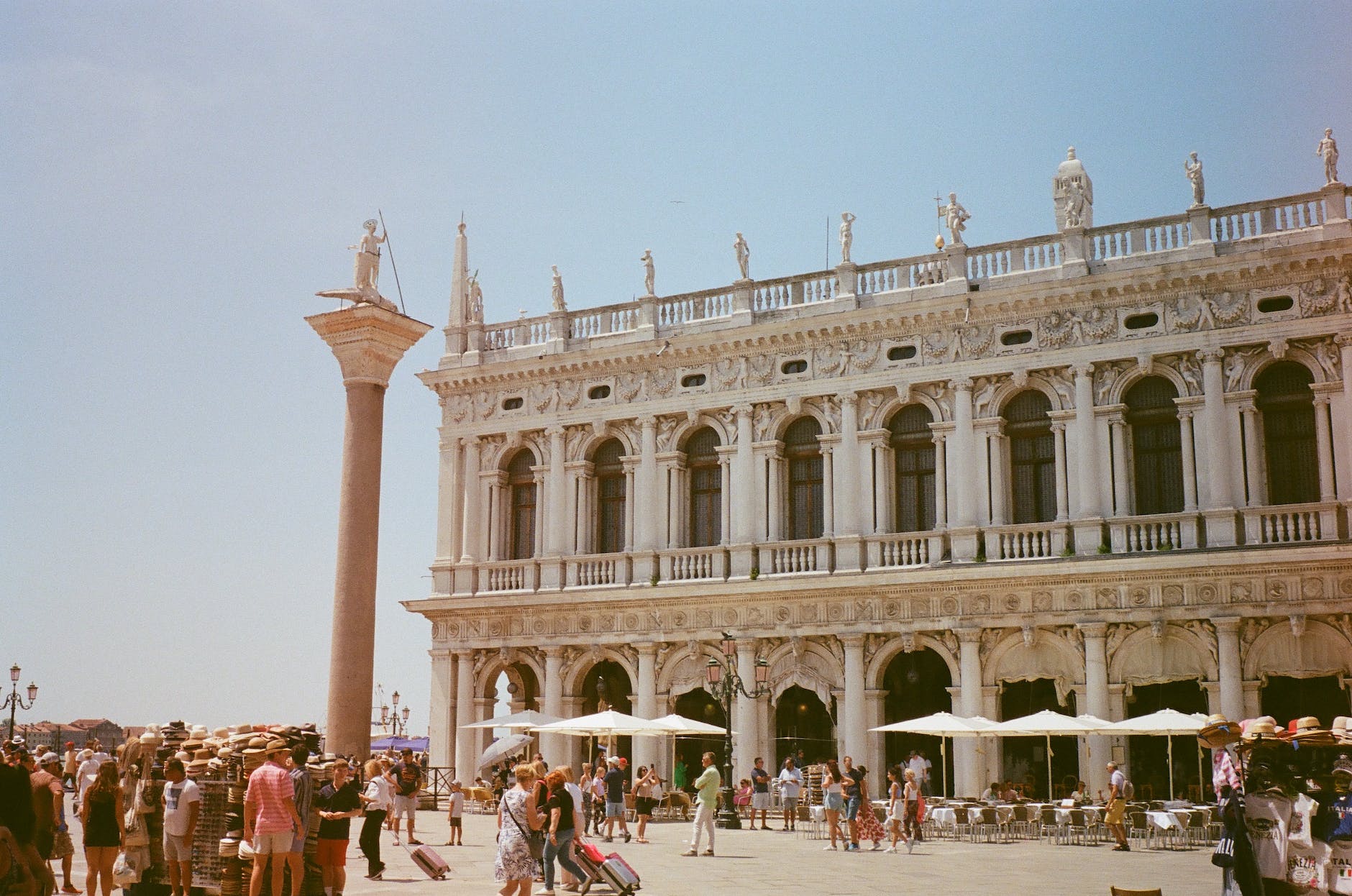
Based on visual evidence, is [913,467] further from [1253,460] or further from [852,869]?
[852,869]

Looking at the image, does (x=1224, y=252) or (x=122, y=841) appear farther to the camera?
(x=1224, y=252)

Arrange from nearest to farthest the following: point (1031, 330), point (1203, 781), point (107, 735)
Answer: point (1203, 781)
point (1031, 330)
point (107, 735)

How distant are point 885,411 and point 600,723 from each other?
902cm

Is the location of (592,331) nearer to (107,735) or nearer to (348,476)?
(348,476)

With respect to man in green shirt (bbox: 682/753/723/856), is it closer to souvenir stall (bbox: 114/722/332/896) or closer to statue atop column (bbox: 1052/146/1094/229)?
souvenir stall (bbox: 114/722/332/896)

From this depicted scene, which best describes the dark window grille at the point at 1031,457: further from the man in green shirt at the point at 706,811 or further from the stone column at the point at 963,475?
the man in green shirt at the point at 706,811

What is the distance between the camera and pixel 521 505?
122 ft

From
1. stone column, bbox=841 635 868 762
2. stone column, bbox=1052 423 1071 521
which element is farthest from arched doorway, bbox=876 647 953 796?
stone column, bbox=1052 423 1071 521

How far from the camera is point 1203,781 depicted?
27688mm

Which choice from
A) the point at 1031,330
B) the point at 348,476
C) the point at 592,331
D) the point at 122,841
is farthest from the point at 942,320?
the point at 122,841

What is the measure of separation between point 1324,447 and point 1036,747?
26.3 feet

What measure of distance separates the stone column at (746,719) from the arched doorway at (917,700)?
8.88 ft

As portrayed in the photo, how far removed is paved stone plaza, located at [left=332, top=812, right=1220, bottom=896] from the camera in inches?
648

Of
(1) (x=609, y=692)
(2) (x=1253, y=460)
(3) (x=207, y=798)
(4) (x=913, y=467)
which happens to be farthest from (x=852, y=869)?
(1) (x=609, y=692)
